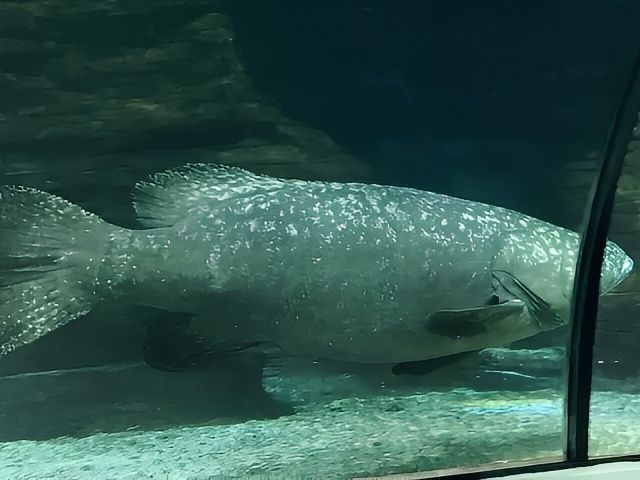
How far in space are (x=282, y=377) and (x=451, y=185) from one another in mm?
1178

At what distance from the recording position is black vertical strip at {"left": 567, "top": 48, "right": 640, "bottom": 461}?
2779 mm

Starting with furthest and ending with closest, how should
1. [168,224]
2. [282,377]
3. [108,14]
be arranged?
[282,377] < [168,224] < [108,14]

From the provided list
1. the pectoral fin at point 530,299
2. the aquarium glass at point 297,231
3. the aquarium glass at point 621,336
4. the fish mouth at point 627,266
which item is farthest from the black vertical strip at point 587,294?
the fish mouth at point 627,266

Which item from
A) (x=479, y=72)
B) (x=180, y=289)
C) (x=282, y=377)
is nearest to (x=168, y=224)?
(x=180, y=289)

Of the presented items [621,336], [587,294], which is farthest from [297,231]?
[621,336]

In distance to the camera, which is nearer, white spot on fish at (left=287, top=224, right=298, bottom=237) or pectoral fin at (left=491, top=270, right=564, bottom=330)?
white spot on fish at (left=287, top=224, right=298, bottom=237)

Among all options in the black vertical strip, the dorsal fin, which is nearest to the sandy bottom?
the black vertical strip

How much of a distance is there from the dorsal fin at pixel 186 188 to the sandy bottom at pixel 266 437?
0.73m

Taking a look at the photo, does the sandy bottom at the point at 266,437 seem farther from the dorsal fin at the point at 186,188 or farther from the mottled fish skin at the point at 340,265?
the dorsal fin at the point at 186,188

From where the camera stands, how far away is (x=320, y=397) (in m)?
3.18

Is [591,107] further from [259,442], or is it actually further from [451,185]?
[259,442]

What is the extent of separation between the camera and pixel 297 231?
3.09 m

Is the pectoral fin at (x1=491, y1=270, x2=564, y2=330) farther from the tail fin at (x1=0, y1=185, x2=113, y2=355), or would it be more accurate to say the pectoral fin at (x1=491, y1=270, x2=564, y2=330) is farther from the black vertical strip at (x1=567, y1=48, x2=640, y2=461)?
the tail fin at (x1=0, y1=185, x2=113, y2=355)

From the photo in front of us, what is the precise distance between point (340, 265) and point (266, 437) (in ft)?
2.73
